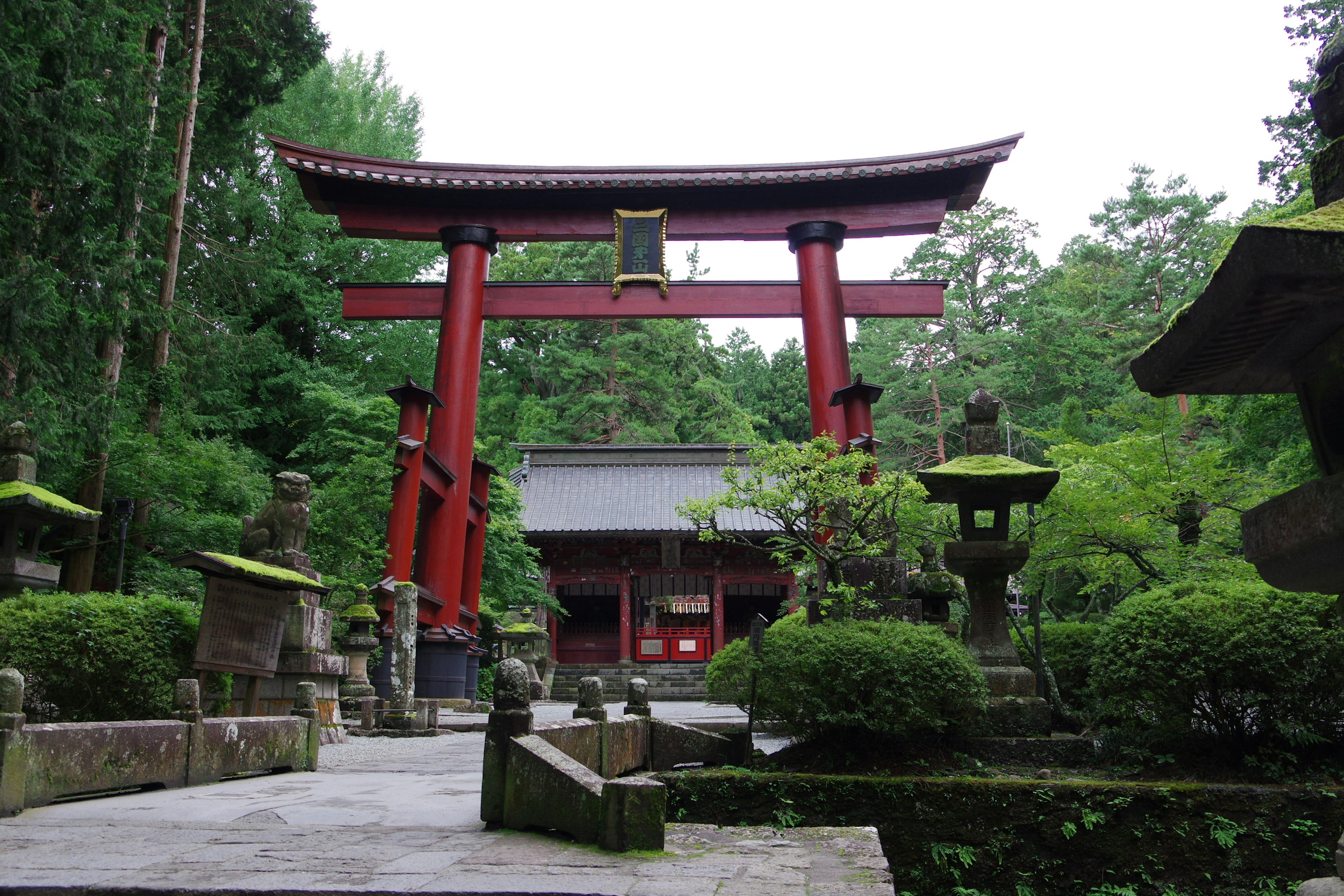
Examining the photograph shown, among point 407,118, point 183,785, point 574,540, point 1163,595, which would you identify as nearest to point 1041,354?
point 574,540

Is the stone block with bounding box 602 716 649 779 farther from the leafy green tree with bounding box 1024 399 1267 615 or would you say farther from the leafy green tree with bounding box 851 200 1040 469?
the leafy green tree with bounding box 851 200 1040 469

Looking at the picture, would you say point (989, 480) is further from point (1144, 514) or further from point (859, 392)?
point (859, 392)

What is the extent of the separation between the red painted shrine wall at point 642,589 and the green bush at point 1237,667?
1922 centimetres

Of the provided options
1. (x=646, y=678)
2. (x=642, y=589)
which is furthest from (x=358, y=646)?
(x=642, y=589)

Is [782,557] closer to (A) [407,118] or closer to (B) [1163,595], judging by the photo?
A: (B) [1163,595]

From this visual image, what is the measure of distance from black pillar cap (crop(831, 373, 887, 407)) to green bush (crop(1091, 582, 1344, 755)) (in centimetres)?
636

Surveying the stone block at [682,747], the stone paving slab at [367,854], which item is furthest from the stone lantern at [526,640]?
the stone paving slab at [367,854]

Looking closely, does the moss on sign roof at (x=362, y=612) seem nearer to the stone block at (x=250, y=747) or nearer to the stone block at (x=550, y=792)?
the stone block at (x=250, y=747)

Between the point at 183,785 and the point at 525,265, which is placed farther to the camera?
the point at 525,265

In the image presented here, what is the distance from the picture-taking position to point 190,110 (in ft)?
50.7

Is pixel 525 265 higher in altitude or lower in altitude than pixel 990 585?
higher

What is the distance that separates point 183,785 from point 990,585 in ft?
21.8

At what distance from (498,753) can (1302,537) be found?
140 inches

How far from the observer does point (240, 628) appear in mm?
Answer: 7230
